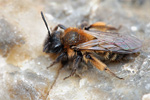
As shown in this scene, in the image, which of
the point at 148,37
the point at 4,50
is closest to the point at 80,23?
the point at 148,37

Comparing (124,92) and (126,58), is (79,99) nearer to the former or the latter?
(124,92)

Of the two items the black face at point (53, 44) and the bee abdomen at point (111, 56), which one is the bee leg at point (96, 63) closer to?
the bee abdomen at point (111, 56)

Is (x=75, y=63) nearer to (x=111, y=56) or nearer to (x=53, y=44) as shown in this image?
(x=53, y=44)

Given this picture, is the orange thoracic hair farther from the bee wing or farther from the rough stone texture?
the rough stone texture

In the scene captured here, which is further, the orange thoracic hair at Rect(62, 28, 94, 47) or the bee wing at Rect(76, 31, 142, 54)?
the orange thoracic hair at Rect(62, 28, 94, 47)

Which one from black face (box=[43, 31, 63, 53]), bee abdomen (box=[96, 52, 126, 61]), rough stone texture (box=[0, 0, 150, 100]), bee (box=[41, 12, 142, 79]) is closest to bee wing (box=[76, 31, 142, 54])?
bee (box=[41, 12, 142, 79])

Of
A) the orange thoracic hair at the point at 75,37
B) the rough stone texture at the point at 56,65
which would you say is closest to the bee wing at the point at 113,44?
the orange thoracic hair at the point at 75,37

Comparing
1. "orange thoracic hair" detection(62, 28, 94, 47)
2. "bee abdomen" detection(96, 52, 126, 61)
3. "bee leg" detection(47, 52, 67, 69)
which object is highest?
"orange thoracic hair" detection(62, 28, 94, 47)
